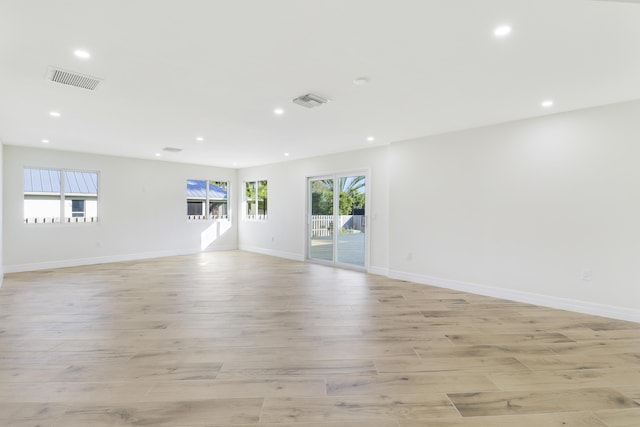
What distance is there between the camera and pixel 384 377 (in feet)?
7.34

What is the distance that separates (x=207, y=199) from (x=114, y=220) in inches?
93.4

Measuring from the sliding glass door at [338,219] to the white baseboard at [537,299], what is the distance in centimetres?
142

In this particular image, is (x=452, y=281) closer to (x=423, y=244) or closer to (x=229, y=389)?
(x=423, y=244)

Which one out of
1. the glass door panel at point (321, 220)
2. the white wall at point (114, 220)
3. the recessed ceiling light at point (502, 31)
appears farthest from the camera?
the glass door panel at point (321, 220)

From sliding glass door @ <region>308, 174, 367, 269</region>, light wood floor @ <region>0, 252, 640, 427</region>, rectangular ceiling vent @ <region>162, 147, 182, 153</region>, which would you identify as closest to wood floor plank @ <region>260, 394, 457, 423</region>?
light wood floor @ <region>0, 252, 640, 427</region>

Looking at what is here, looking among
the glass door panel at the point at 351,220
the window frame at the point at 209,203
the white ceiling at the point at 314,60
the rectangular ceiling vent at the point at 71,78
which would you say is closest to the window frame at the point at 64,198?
the window frame at the point at 209,203

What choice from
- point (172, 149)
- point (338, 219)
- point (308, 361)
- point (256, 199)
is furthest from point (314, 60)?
point (256, 199)

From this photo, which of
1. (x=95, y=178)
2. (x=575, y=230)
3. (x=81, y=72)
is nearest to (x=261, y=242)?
(x=95, y=178)

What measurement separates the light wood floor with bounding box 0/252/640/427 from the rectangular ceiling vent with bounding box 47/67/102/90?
2.45 m

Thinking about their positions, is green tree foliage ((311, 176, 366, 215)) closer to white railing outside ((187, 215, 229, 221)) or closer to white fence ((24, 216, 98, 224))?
white railing outside ((187, 215, 229, 221))

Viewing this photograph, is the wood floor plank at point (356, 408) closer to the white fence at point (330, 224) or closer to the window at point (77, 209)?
the white fence at point (330, 224)

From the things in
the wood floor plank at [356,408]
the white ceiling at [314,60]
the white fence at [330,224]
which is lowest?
the wood floor plank at [356,408]

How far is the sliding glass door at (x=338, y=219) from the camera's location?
6254mm

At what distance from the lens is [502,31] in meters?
2.09
